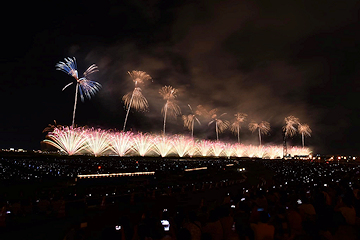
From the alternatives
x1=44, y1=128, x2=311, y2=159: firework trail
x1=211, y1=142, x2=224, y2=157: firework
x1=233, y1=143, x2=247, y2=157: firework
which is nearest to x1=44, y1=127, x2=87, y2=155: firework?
x1=44, y1=128, x2=311, y2=159: firework trail

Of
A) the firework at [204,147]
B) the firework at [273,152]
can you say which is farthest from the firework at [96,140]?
the firework at [273,152]

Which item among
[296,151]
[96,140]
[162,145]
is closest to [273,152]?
[296,151]

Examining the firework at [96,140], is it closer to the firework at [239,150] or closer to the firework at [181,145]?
the firework at [181,145]

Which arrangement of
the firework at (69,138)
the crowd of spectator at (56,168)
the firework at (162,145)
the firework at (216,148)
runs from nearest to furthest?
the crowd of spectator at (56,168) < the firework at (69,138) < the firework at (162,145) < the firework at (216,148)

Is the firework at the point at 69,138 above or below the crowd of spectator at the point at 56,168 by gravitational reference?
above

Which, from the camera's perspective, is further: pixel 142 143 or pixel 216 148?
pixel 216 148

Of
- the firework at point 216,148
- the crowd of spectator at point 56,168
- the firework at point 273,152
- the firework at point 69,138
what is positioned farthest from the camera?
the firework at point 273,152

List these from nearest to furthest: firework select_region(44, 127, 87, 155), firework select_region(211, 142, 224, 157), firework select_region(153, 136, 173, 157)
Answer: firework select_region(44, 127, 87, 155)
firework select_region(153, 136, 173, 157)
firework select_region(211, 142, 224, 157)

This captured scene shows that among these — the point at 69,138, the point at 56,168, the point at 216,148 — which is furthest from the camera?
the point at 216,148

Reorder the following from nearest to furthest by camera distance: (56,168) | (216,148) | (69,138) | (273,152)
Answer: (56,168)
(69,138)
(216,148)
(273,152)

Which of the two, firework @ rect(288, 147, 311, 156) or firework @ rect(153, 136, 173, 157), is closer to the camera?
firework @ rect(153, 136, 173, 157)

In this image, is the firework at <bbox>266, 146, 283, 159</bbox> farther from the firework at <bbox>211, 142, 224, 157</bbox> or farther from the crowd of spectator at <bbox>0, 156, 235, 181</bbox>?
the crowd of spectator at <bbox>0, 156, 235, 181</bbox>

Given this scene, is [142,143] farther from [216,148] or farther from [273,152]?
[273,152]

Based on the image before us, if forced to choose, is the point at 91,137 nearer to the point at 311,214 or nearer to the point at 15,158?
the point at 15,158
